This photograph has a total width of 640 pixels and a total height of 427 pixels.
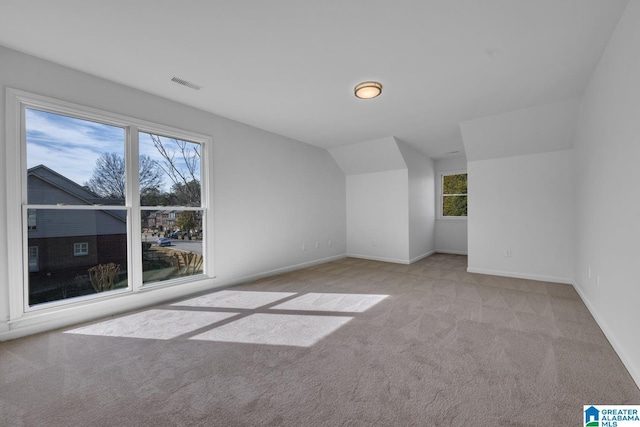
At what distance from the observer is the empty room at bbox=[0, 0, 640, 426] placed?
174 centimetres

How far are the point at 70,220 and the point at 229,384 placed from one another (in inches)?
97.8

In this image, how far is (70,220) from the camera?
279cm

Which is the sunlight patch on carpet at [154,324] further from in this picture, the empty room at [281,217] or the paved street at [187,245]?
the paved street at [187,245]

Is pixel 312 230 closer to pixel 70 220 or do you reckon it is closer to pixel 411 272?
pixel 411 272

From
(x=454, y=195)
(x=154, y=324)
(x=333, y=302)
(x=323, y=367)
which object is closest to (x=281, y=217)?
(x=333, y=302)

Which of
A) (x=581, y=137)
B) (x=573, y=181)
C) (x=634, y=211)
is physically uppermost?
(x=581, y=137)

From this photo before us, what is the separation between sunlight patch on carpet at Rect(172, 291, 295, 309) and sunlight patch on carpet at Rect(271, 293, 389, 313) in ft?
0.87

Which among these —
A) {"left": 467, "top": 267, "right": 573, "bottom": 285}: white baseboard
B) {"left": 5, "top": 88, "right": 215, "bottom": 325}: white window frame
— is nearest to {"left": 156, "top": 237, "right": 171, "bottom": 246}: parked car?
{"left": 5, "top": 88, "right": 215, "bottom": 325}: white window frame

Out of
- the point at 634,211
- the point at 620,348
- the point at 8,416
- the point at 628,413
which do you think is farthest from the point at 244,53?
the point at 620,348

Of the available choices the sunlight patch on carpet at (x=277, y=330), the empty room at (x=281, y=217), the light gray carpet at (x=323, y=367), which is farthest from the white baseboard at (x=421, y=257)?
the sunlight patch on carpet at (x=277, y=330)

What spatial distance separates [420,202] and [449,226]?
137 centimetres

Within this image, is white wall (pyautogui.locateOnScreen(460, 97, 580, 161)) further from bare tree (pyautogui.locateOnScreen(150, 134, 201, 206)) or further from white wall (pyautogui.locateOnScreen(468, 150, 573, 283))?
bare tree (pyautogui.locateOnScreen(150, 134, 201, 206))

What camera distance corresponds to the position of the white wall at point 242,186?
2.56 meters

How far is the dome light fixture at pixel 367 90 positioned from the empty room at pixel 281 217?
27 mm
